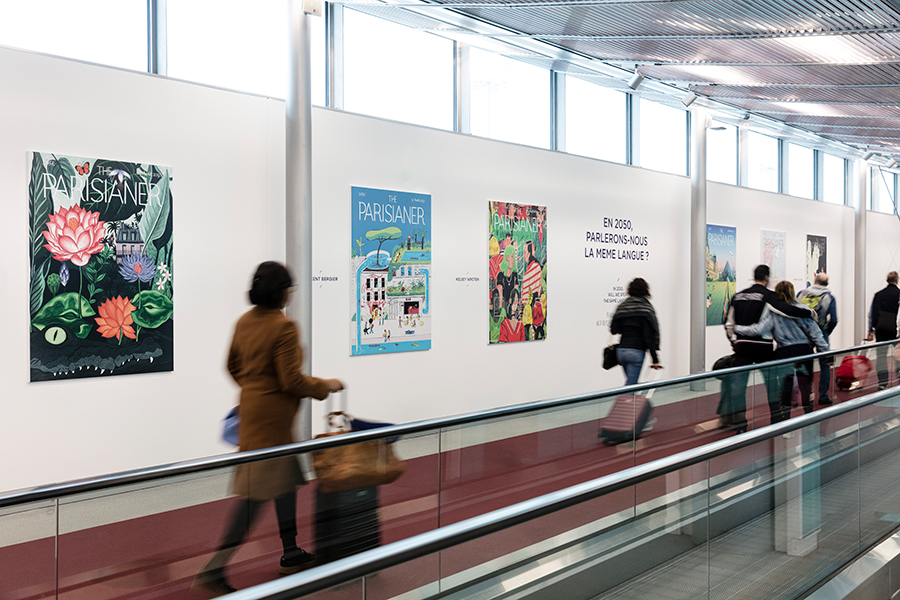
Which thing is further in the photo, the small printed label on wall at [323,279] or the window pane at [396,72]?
the window pane at [396,72]

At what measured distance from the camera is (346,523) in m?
3.99

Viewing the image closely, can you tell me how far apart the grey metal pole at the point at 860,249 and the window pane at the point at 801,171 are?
1402 mm

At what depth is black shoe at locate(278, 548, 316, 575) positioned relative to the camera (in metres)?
3.61

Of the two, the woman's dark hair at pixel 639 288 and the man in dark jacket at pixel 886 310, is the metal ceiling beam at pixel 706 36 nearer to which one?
the woman's dark hair at pixel 639 288

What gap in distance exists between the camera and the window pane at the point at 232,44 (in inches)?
275

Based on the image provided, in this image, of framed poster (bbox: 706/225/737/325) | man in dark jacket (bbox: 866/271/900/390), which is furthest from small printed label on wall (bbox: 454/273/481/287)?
man in dark jacket (bbox: 866/271/900/390)

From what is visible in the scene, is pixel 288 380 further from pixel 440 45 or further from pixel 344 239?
pixel 440 45

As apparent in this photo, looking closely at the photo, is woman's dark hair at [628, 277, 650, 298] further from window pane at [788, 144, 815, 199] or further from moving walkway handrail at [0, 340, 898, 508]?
window pane at [788, 144, 815, 199]

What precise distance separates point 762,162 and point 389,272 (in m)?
11.0

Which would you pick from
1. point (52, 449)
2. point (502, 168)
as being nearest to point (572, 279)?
point (502, 168)

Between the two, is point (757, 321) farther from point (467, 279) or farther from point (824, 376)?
point (467, 279)

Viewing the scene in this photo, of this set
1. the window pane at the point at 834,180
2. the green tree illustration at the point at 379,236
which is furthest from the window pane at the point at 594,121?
the window pane at the point at 834,180

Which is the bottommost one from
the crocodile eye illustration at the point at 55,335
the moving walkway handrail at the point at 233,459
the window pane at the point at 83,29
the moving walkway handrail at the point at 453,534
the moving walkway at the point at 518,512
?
the moving walkway at the point at 518,512

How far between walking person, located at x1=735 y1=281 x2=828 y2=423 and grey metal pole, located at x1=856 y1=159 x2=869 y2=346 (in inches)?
483
